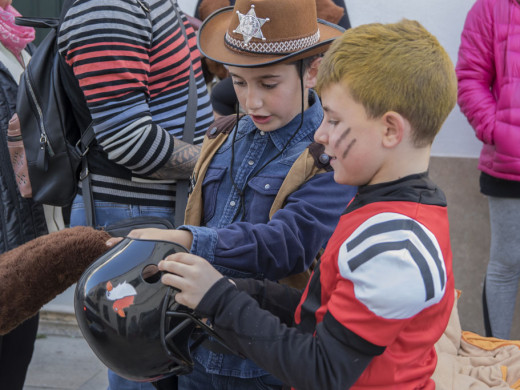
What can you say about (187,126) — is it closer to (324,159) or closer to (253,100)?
(253,100)

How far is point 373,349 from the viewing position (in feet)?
3.85

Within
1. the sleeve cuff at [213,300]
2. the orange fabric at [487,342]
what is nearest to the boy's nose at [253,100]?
the sleeve cuff at [213,300]

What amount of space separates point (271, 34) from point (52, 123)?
0.99 m

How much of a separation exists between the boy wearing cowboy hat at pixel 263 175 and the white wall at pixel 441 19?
231 centimetres

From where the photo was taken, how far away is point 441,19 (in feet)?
13.1

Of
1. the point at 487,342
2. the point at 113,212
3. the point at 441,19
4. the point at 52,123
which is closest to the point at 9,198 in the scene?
the point at 52,123

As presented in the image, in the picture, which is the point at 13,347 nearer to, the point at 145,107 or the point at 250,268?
the point at 145,107

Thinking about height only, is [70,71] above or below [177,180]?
above

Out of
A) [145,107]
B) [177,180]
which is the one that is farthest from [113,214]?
[145,107]

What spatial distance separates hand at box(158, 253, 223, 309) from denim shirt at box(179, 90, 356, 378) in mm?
Answer: 194

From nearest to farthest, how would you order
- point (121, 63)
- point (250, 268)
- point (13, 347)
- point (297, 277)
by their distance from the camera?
point (250, 268), point (297, 277), point (121, 63), point (13, 347)

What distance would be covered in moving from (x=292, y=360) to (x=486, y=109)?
8.58 feet

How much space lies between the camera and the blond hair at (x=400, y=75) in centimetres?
124

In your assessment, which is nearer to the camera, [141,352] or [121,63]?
[141,352]
